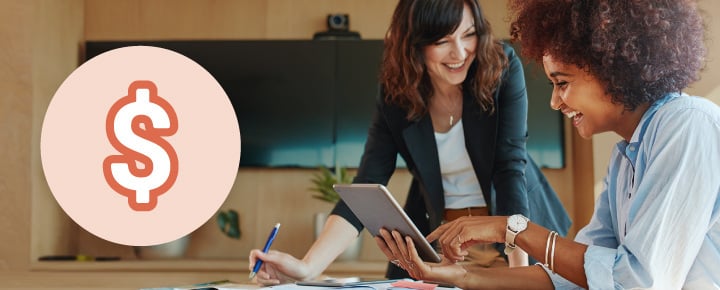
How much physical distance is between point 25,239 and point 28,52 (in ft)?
3.30

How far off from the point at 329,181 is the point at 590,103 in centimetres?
329

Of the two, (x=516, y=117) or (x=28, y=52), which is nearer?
(x=516, y=117)

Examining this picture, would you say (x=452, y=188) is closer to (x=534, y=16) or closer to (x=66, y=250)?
(x=534, y=16)

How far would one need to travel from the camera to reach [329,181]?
461 cm

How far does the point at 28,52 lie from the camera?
471 cm

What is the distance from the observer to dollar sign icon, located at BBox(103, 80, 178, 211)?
4.84 m

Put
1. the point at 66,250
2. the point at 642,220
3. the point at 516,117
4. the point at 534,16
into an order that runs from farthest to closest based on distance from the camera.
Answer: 1. the point at 66,250
2. the point at 516,117
3. the point at 534,16
4. the point at 642,220

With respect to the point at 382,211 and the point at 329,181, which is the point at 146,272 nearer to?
the point at 329,181

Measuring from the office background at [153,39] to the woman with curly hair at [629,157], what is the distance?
313 cm

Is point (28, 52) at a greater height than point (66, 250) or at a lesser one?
greater

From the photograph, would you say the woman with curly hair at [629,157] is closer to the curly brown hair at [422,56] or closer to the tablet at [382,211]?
the tablet at [382,211]

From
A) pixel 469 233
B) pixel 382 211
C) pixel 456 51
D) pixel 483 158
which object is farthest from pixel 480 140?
pixel 469 233

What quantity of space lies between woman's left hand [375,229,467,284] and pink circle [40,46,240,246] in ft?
11.2

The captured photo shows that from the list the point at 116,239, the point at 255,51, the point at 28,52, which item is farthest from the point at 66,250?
the point at 255,51
